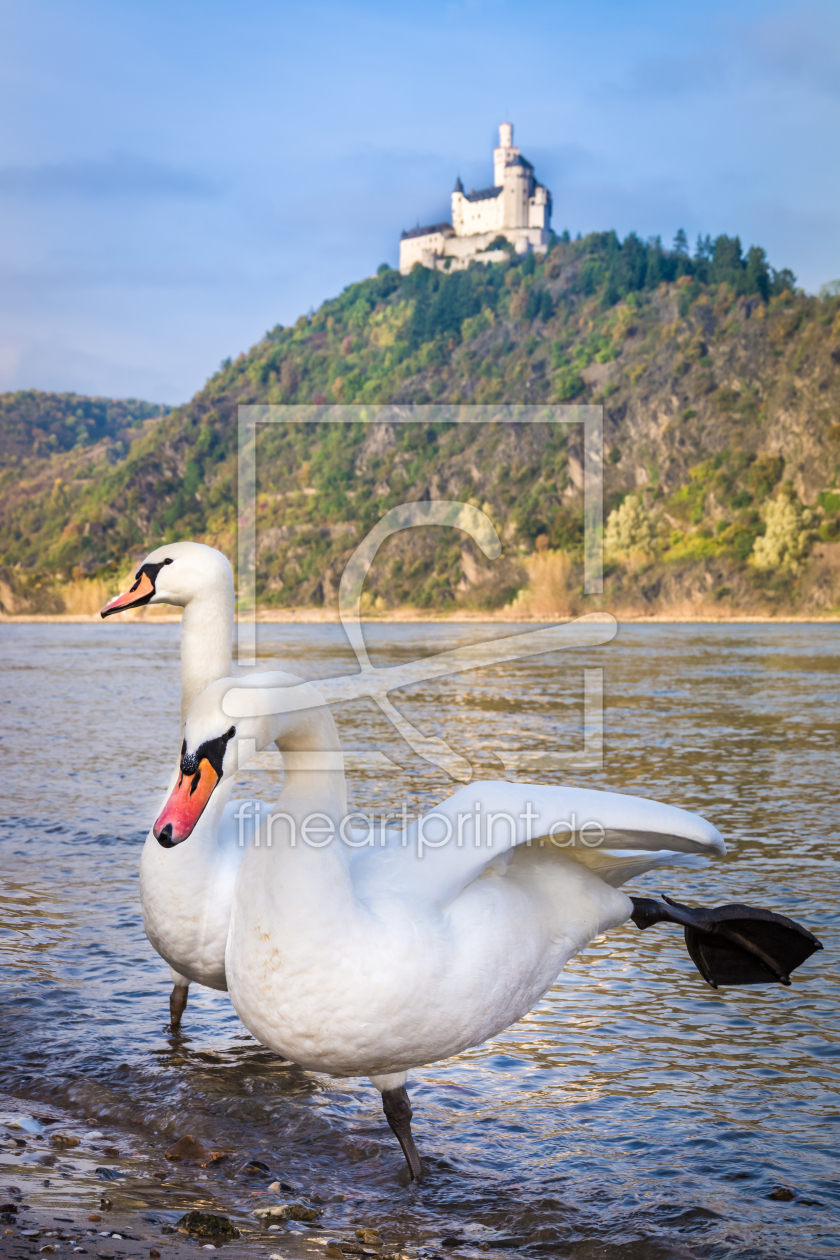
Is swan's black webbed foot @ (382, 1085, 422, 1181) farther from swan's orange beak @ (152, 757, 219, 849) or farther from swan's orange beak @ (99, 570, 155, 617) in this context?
swan's orange beak @ (99, 570, 155, 617)

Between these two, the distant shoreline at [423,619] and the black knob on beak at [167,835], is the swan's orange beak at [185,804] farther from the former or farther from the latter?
the distant shoreline at [423,619]

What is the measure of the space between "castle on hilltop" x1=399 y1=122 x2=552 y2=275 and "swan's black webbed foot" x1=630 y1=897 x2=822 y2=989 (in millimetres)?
151052

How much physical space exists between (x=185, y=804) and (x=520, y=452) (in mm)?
107499

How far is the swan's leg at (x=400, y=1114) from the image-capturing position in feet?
12.0

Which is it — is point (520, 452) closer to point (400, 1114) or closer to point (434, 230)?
point (434, 230)

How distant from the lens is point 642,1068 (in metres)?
4.52

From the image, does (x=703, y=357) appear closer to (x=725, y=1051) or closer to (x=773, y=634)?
(x=773, y=634)

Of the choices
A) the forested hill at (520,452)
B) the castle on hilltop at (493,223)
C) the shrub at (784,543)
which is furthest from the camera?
the castle on hilltop at (493,223)

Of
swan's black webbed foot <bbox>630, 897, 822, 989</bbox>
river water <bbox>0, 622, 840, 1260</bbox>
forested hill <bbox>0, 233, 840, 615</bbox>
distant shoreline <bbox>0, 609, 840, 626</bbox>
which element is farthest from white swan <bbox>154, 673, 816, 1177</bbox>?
forested hill <bbox>0, 233, 840, 615</bbox>

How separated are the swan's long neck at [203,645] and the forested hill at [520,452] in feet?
227

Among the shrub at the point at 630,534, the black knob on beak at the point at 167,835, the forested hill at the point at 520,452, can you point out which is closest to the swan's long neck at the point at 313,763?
the black knob on beak at the point at 167,835

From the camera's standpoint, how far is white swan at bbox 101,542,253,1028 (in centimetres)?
445

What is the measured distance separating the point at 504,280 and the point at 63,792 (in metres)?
141

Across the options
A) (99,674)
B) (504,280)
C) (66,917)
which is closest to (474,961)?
(66,917)
